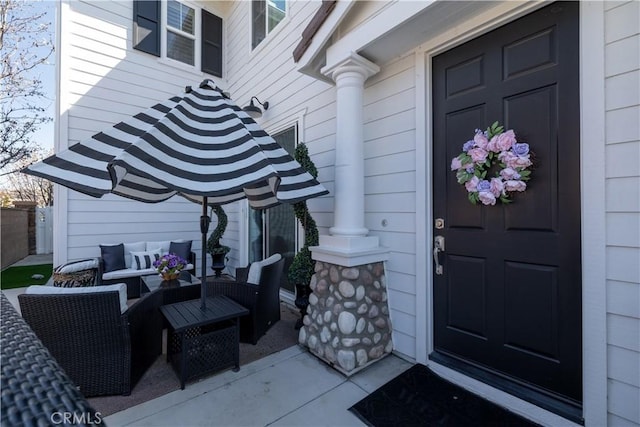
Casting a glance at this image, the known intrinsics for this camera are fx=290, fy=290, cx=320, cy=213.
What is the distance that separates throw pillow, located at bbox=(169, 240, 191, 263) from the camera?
5320 millimetres

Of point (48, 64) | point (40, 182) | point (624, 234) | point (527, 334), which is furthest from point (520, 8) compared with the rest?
point (40, 182)

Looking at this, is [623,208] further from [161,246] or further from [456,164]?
[161,246]

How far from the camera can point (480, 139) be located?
217 cm

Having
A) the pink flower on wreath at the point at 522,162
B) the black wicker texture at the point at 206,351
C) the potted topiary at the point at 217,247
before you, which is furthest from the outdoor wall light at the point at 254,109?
the pink flower on wreath at the point at 522,162

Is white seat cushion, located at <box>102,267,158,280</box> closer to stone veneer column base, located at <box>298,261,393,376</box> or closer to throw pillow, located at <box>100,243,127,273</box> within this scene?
throw pillow, located at <box>100,243,127,273</box>

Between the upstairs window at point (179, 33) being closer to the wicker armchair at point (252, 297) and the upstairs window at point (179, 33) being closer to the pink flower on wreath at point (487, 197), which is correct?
the wicker armchair at point (252, 297)

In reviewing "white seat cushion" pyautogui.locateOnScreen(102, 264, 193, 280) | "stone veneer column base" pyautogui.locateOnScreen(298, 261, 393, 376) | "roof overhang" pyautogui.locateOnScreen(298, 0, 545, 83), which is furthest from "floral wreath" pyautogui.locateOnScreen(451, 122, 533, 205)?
"white seat cushion" pyautogui.locateOnScreen(102, 264, 193, 280)

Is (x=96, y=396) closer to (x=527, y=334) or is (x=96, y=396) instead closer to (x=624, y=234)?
(x=527, y=334)

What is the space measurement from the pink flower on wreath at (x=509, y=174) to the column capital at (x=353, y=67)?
152 cm

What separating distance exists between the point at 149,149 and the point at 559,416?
10.1 feet

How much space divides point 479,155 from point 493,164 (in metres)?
0.12

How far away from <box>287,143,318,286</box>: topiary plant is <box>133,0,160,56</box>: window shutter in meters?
4.51

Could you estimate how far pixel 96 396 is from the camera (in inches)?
85.5

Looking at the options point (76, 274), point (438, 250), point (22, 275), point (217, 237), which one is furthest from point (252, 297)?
point (22, 275)
